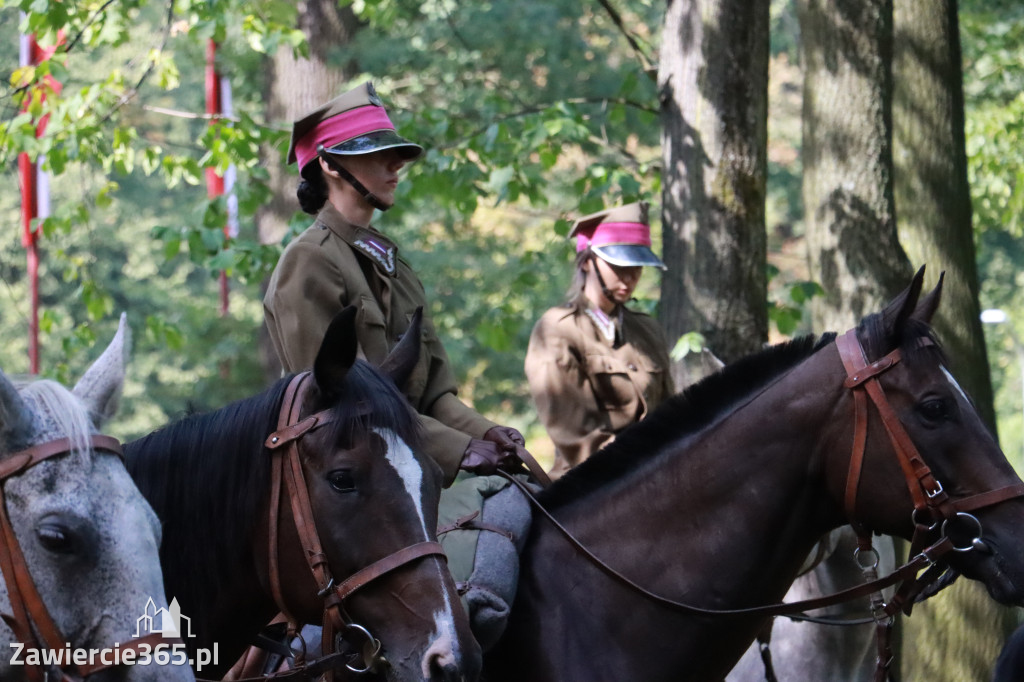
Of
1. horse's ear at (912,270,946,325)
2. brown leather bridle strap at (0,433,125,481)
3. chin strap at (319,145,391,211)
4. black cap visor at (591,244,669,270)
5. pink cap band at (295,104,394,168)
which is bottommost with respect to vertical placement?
horse's ear at (912,270,946,325)

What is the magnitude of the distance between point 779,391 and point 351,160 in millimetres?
1763

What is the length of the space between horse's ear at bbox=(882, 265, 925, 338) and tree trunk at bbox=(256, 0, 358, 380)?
9.44 m

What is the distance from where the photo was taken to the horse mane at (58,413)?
9.28 feet

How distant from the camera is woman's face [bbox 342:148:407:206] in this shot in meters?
4.60

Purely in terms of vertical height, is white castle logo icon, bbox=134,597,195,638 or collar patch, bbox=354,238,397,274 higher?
collar patch, bbox=354,238,397,274

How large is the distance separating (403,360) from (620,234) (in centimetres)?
354

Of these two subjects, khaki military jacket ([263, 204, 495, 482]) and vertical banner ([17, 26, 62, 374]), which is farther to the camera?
vertical banner ([17, 26, 62, 374])

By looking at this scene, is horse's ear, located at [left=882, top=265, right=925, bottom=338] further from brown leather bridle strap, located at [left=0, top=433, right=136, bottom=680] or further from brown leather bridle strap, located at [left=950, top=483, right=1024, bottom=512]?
brown leather bridle strap, located at [left=0, top=433, right=136, bottom=680]

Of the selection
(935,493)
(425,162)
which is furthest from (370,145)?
(425,162)

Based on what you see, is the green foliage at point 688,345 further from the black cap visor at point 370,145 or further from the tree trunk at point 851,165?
the black cap visor at point 370,145

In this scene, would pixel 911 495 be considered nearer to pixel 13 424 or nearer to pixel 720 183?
pixel 13 424

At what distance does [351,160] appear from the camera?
461cm

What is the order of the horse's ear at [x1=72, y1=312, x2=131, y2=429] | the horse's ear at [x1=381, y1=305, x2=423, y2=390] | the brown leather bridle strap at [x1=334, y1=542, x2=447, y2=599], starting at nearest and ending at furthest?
the horse's ear at [x1=72, y1=312, x2=131, y2=429] → the brown leather bridle strap at [x1=334, y1=542, x2=447, y2=599] → the horse's ear at [x1=381, y1=305, x2=423, y2=390]

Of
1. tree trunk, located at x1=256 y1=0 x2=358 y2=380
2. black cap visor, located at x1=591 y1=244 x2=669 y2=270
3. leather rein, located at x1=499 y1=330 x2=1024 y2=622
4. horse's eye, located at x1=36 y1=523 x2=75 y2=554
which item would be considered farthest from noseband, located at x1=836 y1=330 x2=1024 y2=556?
tree trunk, located at x1=256 y1=0 x2=358 y2=380
